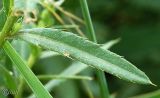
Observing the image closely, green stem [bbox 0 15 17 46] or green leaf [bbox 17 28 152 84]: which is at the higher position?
green stem [bbox 0 15 17 46]

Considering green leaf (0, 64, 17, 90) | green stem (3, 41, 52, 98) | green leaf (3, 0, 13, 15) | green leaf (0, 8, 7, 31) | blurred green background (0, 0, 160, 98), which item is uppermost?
green leaf (3, 0, 13, 15)

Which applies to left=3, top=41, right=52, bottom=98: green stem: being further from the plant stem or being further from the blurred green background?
the blurred green background

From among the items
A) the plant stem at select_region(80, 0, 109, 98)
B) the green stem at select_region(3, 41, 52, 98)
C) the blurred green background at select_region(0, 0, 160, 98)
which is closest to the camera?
the green stem at select_region(3, 41, 52, 98)

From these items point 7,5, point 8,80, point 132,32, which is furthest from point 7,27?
point 132,32

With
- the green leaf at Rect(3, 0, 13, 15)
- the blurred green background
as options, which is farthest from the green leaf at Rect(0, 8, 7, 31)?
the blurred green background

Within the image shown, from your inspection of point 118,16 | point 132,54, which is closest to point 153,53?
point 132,54

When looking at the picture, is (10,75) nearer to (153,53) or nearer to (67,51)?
(67,51)

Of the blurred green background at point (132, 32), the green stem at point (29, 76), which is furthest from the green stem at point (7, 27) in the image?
the blurred green background at point (132, 32)
